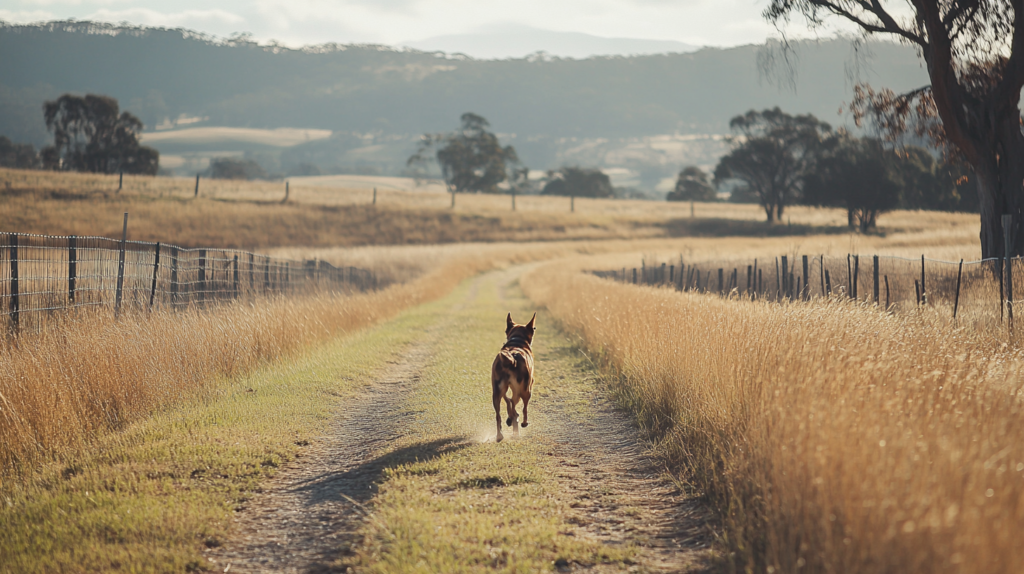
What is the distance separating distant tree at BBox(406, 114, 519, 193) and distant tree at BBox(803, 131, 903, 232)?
165ft

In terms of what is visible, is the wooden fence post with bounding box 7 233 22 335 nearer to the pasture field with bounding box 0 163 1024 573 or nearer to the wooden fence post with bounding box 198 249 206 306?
the pasture field with bounding box 0 163 1024 573

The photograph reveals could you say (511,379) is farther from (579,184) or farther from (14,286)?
(579,184)

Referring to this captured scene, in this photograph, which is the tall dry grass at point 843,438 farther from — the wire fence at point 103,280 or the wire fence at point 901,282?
the wire fence at point 103,280

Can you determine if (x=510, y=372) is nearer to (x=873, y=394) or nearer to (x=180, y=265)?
(x=873, y=394)

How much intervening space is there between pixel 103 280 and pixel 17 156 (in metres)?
113

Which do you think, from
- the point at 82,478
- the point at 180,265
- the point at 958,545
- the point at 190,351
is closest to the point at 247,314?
the point at 190,351

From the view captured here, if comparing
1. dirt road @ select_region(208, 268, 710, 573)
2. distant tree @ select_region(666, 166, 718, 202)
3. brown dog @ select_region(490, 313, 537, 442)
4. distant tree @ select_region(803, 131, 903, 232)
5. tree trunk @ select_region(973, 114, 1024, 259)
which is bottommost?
dirt road @ select_region(208, 268, 710, 573)

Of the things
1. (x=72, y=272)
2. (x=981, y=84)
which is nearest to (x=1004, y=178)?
(x=981, y=84)

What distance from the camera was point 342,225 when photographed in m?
57.4

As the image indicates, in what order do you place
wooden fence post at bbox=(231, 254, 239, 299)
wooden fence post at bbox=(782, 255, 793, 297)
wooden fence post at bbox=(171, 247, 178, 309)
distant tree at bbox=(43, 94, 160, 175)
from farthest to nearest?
1. distant tree at bbox=(43, 94, 160, 175)
2. wooden fence post at bbox=(231, 254, 239, 299)
3. wooden fence post at bbox=(782, 255, 793, 297)
4. wooden fence post at bbox=(171, 247, 178, 309)

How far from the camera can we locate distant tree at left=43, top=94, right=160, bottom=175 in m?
75.6

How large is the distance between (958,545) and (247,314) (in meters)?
11.3

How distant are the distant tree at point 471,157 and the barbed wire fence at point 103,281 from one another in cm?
8241

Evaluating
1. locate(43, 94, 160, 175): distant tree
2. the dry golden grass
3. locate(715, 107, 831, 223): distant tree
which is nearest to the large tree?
the dry golden grass
